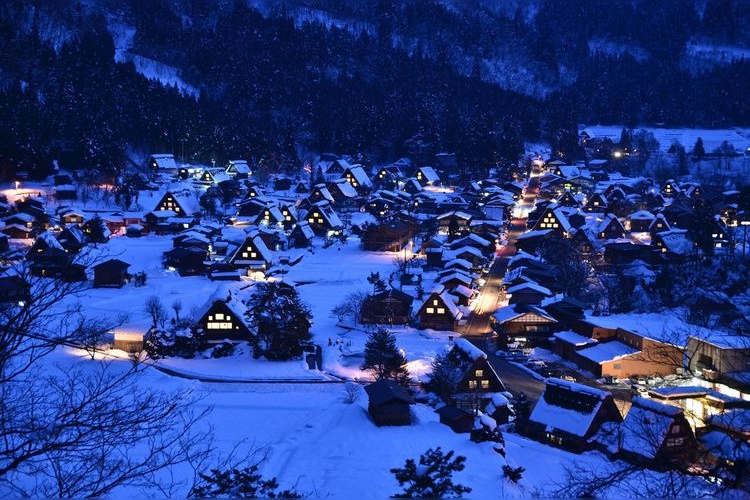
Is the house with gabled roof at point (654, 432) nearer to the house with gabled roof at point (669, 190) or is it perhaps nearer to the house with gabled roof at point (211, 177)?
the house with gabled roof at point (211, 177)

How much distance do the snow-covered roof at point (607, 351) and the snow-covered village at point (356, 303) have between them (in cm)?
11

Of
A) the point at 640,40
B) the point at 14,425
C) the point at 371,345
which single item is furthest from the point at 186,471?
the point at 640,40

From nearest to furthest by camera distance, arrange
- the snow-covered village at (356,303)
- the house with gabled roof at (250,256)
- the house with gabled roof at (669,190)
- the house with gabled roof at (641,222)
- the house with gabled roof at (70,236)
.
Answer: the snow-covered village at (356,303) → the house with gabled roof at (250,256) → the house with gabled roof at (70,236) → the house with gabled roof at (641,222) → the house with gabled roof at (669,190)

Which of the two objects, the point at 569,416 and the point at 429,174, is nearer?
the point at 569,416

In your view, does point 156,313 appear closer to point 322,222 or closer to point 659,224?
point 322,222

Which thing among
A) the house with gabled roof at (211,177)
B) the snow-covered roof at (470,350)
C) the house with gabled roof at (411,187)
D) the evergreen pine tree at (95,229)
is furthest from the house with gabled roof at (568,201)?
the evergreen pine tree at (95,229)

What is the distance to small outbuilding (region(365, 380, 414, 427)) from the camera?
32.4ft

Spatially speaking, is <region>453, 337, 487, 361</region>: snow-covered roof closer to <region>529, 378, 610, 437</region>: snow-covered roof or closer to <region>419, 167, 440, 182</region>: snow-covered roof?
<region>529, 378, 610, 437</region>: snow-covered roof

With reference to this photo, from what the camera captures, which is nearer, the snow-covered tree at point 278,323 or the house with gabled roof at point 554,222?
the snow-covered tree at point 278,323

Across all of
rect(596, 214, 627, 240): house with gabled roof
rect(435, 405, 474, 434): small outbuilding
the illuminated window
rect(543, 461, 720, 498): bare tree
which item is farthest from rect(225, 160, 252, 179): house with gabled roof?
rect(543, 461, 720, 498): bare tree

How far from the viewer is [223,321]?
13984 millimetres

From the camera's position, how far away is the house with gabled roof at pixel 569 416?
32.9 ft

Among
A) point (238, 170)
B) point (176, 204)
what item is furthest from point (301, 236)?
point (238, 170)

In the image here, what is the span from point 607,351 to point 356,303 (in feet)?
21.3
